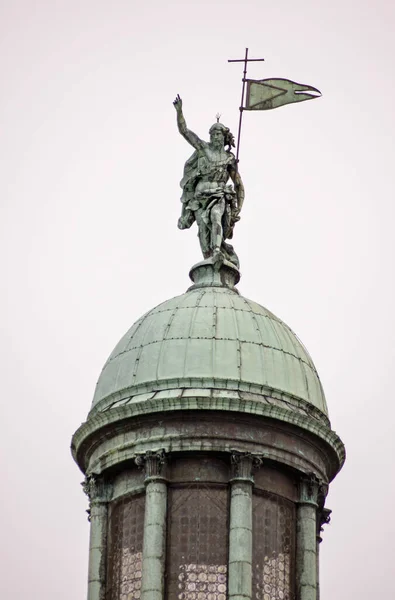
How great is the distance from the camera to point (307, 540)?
58.4m

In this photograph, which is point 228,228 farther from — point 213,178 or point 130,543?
point 130,543

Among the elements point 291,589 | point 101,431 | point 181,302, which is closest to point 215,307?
point 181,302

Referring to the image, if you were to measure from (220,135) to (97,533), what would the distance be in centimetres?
1423

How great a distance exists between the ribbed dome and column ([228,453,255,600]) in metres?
2.42

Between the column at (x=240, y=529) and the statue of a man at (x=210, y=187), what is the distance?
8881 mm

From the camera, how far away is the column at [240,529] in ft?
183

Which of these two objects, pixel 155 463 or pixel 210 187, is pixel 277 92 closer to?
pixel 210 187

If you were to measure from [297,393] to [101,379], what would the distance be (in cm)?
617

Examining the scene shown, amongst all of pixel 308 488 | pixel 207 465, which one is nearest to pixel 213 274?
pixel 207 465

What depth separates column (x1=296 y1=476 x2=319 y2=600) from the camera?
5766 centimetres

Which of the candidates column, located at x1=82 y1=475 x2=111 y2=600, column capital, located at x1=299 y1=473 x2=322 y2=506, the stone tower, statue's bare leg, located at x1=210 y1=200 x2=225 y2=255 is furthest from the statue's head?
column, located at x1=82 y1=475 x2=111 y2=600

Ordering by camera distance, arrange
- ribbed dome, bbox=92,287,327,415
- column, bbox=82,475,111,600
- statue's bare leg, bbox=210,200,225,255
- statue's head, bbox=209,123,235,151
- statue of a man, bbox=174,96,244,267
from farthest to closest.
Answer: statue's head, bbox=209,123,235,151 → statue of a man, bbox=174,96,244,267 → statue's bare leg, bbox=210,200,225,255 → ribbed dome, bbox=92,287,327,415 → column, bbox=82,475,111,600

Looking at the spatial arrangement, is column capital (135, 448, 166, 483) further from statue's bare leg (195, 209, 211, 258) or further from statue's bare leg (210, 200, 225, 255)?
statue's bare leg (195, 209, 211, 258)

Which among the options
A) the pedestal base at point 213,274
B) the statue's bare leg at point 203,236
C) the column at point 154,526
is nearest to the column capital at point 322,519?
the column at point 154,526
